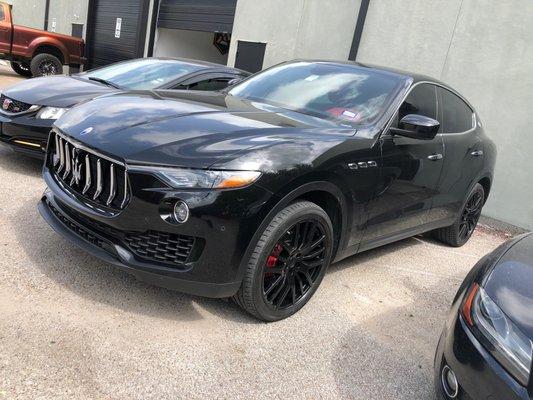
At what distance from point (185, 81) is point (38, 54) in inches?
365

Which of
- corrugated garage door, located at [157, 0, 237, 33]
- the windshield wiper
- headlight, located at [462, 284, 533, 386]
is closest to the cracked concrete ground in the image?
headlight, located at [462, 284, 533, 386]

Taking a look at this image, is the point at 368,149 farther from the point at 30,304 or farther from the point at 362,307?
the point at 30,304

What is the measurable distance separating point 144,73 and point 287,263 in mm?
3657

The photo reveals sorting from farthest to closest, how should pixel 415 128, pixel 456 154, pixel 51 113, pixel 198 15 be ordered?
pixel 198 15
pixel 51 113
pixel 456 154
pixel 415 128

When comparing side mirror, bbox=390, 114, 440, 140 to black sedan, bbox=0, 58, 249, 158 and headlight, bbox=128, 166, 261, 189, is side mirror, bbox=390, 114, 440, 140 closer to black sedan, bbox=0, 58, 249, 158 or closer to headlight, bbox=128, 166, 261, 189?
headlight, bbox=128, 166, 261, 189

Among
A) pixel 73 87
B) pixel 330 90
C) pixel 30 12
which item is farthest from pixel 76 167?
pixel 30 12

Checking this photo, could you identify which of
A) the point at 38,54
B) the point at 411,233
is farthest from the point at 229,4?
the point at 411,233

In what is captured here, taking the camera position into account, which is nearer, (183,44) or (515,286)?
(515,286)

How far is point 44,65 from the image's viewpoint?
13.1 metres

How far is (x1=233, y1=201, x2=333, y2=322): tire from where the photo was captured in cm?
274

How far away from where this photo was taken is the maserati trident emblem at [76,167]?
113 inches

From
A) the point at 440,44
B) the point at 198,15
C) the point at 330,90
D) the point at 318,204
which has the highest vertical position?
the point at 440,44

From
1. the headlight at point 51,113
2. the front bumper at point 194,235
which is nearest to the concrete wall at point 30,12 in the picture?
the headlight at point 51,113

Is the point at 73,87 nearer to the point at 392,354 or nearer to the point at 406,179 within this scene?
the point at 406,179
